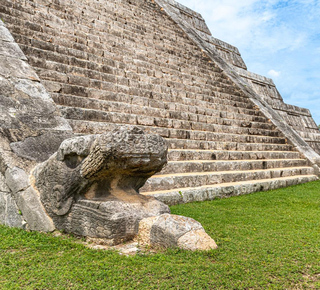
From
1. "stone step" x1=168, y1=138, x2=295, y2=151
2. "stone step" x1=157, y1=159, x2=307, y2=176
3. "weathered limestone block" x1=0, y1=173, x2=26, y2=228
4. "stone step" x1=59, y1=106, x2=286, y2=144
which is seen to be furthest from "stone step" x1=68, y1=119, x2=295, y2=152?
"weathered limestone block" x1=0, y1=173, x2=26, y2=228

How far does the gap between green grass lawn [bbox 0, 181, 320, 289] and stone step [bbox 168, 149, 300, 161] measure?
2242 millimetres

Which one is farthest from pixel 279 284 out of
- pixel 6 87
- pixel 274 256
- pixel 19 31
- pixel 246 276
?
pixel 19 31

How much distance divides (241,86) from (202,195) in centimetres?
582

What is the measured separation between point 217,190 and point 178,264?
311cm

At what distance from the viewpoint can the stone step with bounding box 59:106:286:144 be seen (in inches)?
195

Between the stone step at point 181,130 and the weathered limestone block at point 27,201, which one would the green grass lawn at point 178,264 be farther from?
the stone step at point 181,130

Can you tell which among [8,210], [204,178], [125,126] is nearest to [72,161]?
[125,126]

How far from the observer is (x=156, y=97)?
6844 mm

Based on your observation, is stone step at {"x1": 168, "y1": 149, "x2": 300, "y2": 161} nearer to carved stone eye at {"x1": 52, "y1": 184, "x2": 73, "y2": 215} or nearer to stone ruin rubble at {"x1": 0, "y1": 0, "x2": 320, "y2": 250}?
stone ruin rubble at {"x1": 0, "y1": 0, "x2": 320, "y2": 250}

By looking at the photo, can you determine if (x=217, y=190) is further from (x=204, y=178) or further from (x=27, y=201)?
(x=27, y=201)

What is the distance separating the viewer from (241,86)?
32.4 ft

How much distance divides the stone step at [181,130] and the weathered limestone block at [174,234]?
258 centimetres

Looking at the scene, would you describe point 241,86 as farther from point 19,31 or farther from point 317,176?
point 19,31

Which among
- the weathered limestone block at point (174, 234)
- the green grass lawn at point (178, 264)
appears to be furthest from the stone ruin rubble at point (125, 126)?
the green grass lawn at point (178, 264)
